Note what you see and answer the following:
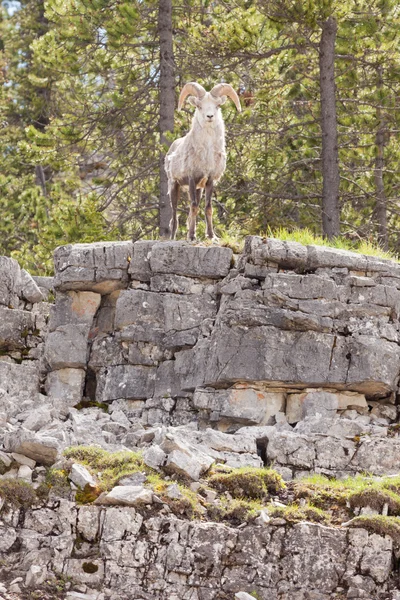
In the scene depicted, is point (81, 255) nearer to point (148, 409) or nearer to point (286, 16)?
point (148, 409)

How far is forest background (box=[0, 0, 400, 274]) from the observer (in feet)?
67.6

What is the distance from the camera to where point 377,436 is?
13.6m

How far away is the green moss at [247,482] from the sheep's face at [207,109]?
607cm

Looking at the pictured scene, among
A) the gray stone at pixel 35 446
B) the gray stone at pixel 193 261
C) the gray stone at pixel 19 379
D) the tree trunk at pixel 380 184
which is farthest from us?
the tree trunk at pixel 380 184

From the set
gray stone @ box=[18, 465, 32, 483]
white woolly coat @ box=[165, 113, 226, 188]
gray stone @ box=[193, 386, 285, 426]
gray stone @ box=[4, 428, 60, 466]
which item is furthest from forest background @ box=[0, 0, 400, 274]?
gray stone @ box=[18, 465, 32, 483]

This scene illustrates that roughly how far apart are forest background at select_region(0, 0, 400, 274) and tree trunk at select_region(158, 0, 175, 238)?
28 millimetres

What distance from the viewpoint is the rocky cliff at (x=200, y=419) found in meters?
10.8

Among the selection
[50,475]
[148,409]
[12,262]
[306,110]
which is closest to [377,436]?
[148,409]

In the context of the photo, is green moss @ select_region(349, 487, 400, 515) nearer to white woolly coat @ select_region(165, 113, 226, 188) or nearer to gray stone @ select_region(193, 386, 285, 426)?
gray stone @ select_region(193, 386, 285, 426)

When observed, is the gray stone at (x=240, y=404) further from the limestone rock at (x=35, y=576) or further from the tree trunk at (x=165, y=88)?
the tree trunk at (x=165, y=88)

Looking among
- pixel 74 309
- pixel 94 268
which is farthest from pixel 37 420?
pixel 94 268

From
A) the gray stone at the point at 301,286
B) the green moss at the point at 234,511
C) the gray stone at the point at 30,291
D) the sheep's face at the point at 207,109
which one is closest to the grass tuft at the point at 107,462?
the green moss at the point at 234,511

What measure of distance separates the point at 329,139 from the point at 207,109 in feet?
16.5

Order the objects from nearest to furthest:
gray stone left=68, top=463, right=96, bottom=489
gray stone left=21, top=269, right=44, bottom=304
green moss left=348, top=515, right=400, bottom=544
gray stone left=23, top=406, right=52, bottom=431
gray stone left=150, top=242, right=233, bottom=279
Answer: green moss left=348, top=515, right=400, bottom=544 → gray stone left=68, top=463, right=96, bottom=489 → gray stone left=23, top=406, right=52, bottom=431 → gray stone left=150, top=242, right=233, bottom=279 → gray stone left=21, top=269, right=44, bottom=304
